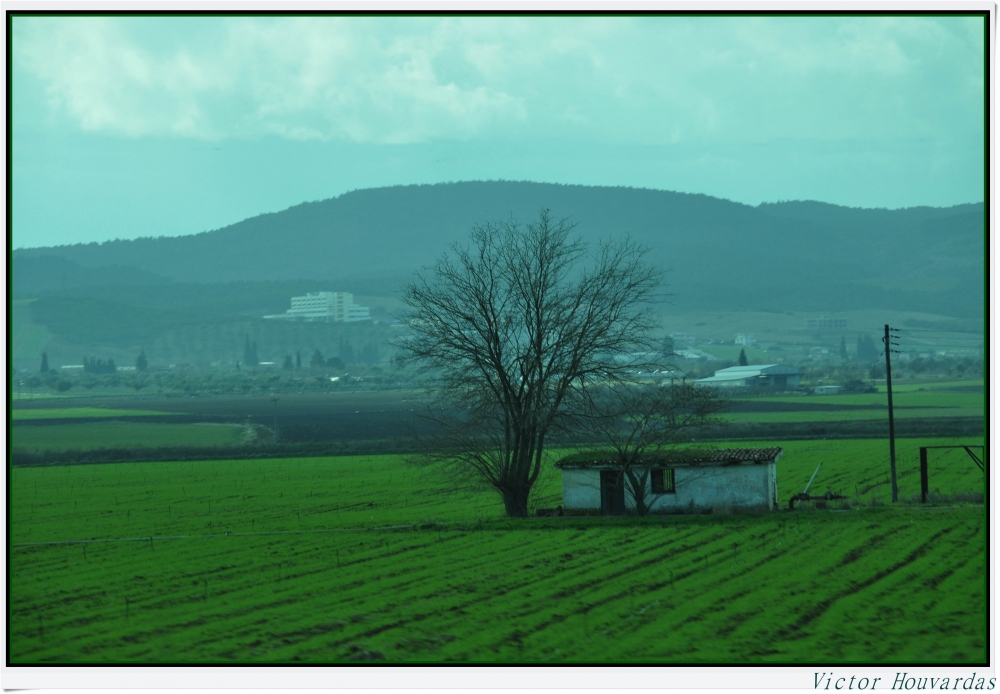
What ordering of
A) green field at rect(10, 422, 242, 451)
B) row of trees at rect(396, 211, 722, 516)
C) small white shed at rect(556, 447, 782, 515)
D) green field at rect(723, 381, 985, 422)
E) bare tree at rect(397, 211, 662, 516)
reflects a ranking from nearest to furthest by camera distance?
small white shed at rect(556, 447, 782, 515) < row of trees at rect(396, 211, 722, 516) < bare tree at rect(397, 211, 662, 516) < green field at rect(10, 422, 242, 451) < green field at rect(723, 381, 985, 422)

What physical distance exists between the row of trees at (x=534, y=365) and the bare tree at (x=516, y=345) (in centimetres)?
4

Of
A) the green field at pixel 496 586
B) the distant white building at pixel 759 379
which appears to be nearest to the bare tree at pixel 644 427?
the green field at pixel 496 586

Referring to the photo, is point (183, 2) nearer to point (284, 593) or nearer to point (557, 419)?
point (284, 593)

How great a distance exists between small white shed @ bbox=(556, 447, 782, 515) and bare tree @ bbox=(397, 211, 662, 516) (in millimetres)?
1886

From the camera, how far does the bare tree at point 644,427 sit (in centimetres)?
3014

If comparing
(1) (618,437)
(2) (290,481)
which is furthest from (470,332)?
(2) (290,481)

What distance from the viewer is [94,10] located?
35.9 ft

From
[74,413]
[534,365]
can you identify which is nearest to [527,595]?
[534,365]

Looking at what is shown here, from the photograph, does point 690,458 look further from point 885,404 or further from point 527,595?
point 885,404

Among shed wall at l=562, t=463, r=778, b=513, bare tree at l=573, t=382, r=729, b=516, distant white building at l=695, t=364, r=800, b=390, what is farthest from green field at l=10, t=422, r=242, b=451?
distant white building at l=695, t=364, r=800, b=390

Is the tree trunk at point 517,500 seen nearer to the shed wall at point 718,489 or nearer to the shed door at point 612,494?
the shed wall at point 718,489

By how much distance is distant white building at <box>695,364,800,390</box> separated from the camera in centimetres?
13012

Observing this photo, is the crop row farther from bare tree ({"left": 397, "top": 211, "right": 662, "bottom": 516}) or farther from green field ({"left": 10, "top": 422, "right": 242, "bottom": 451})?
green field ({"left": 10, "top": 422, "right": 242, "bottom": 451})

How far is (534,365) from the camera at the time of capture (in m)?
33.2
